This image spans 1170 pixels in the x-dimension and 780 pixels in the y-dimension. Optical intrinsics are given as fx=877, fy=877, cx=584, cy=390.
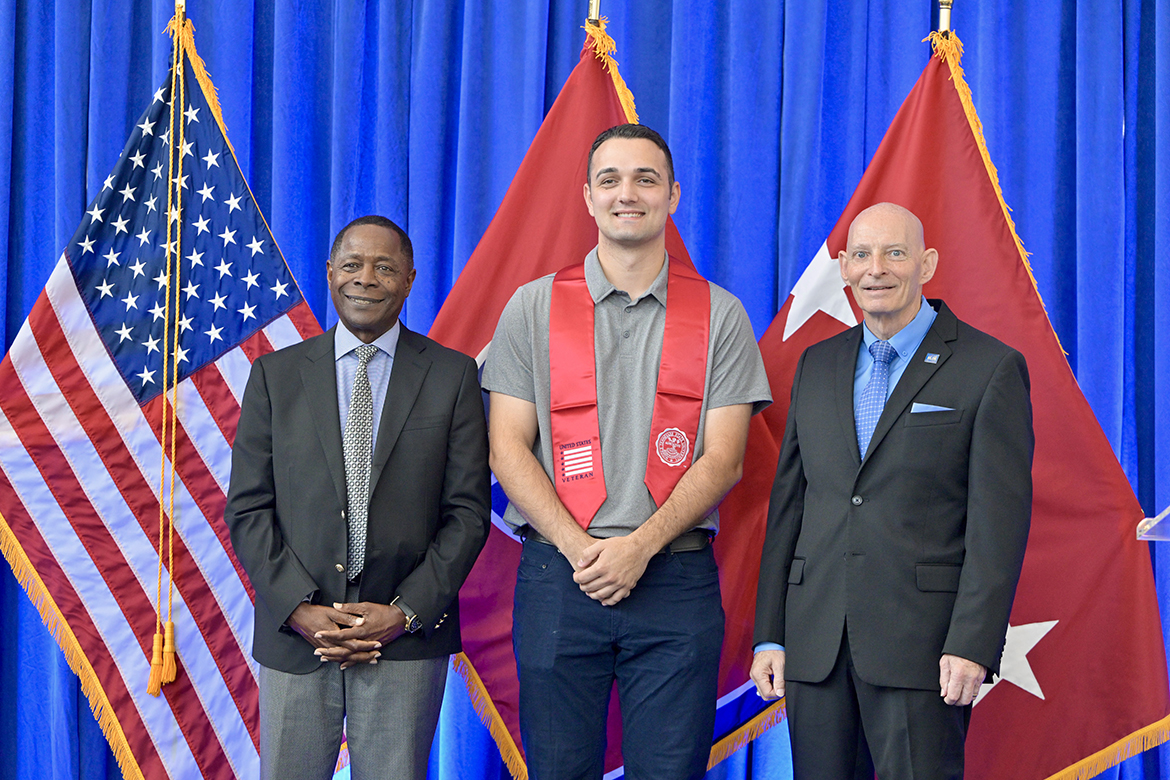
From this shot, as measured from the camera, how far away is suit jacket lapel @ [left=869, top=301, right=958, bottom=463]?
1708mm

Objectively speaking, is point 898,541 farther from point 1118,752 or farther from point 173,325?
point 173,325

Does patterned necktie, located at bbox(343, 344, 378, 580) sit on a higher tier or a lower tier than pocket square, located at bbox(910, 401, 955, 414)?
lower

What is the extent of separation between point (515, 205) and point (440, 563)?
1.12 metres

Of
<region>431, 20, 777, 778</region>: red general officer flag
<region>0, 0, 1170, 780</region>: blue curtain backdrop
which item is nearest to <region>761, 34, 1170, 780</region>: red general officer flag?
<region>0, 0, 1170, 780</region>: blue curtain backdrop

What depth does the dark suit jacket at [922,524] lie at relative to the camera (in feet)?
5.28

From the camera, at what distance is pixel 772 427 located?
2.40 meters

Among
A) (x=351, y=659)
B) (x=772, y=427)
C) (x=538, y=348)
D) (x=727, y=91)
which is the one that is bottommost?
(x=351, y=659)

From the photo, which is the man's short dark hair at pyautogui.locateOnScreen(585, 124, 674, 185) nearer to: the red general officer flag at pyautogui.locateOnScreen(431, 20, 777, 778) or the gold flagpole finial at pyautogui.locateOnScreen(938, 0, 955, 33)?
the red general officer flag at pyautogui.locateOnScreen(431, 20, 777, 778)

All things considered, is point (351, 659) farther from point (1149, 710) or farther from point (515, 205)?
point (1149, 710)

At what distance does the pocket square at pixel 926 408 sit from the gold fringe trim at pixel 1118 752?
1.19 metres

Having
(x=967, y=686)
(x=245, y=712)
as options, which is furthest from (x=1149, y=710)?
(x=245, y=712)

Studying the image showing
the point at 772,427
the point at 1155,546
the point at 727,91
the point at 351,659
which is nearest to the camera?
the point at 351,659

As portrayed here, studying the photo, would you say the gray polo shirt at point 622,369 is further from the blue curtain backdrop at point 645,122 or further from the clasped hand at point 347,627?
the blue curtain backdrop at point 645,122

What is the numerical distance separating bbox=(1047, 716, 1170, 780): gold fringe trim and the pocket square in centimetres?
119
